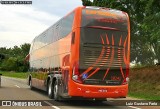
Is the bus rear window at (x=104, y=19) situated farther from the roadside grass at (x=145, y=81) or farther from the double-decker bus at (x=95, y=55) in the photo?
the roadside grass at (x=145, y=81)

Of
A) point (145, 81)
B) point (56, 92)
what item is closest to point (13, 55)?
point (145, 81)

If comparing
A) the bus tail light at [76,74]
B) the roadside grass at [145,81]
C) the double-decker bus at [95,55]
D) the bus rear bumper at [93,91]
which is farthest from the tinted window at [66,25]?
the roadside grass at [145,81]

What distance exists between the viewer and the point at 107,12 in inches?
667

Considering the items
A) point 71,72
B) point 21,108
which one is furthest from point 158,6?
point 21,108

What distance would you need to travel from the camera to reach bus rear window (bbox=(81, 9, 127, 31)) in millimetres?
16406

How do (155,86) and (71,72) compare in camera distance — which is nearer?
(71,72)

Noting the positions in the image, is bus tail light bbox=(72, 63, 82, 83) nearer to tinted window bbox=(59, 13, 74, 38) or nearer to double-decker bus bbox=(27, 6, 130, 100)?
double-decker bus bbox=(27, 6, 130, 100)

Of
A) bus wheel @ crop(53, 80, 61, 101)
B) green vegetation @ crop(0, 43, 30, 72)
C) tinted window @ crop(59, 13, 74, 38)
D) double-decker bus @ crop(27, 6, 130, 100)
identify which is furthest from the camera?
green vegetation @ crop(0, 43, 30, 72)

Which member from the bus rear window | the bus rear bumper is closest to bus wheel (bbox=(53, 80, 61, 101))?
the bus rear bumper

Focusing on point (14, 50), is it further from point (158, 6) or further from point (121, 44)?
point (121, 44)

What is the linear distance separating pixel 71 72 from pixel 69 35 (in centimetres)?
183

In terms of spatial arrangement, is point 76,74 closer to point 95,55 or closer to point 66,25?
point 95,55

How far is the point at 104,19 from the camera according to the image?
16.6 meters

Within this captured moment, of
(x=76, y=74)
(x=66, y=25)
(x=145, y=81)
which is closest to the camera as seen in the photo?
(x=76, y=74)
